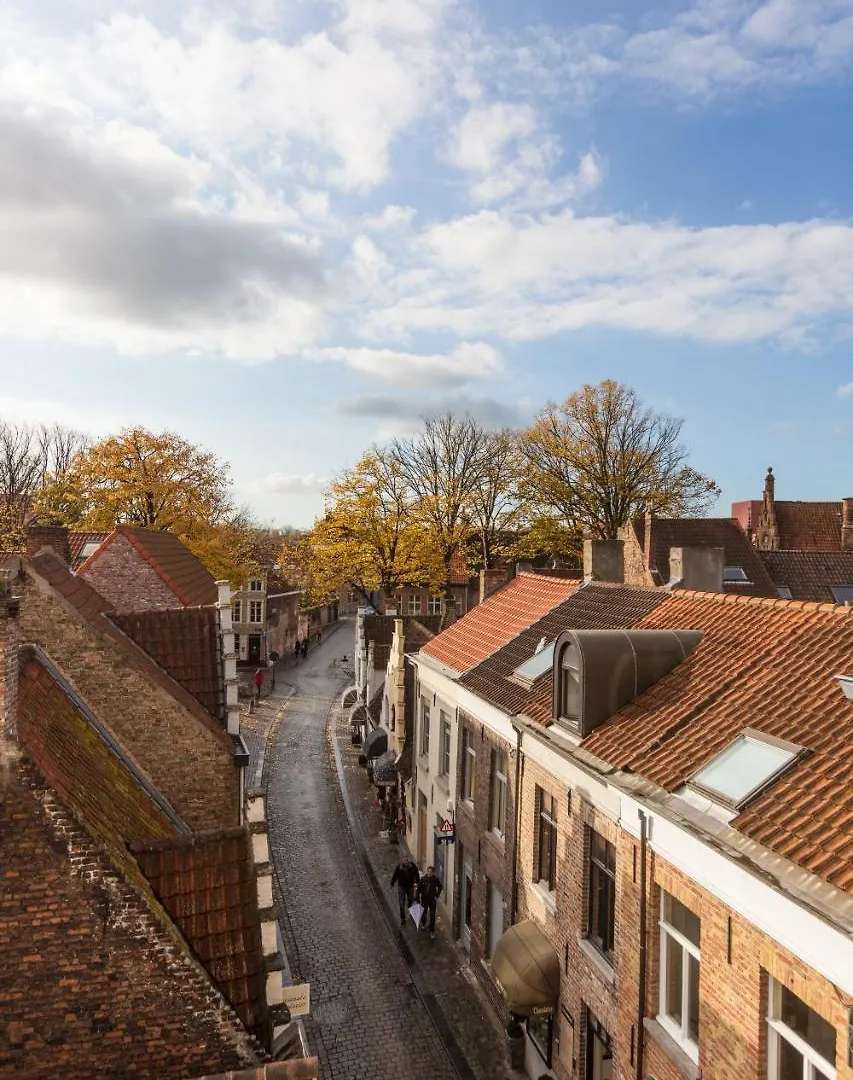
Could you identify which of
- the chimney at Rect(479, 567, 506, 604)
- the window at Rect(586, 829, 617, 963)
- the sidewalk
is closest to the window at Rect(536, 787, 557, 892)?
the window at Rect(586, 829, 617, 963)

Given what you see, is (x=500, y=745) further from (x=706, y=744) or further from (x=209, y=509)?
(x=209, y=509)

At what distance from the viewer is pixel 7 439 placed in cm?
4259

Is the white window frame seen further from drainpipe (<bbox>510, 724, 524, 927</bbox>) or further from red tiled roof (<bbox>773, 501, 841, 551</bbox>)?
red tiled roof (<bbox>773, 501, 841, 551</bbox>)

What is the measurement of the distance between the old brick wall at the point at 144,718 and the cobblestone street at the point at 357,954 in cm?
505

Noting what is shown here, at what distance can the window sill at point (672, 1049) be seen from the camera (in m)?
7.74

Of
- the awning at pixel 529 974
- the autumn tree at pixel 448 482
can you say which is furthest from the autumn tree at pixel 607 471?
the awning at pixel 529 974

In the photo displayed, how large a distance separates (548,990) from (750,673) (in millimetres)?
5817

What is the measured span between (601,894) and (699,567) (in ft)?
27.2

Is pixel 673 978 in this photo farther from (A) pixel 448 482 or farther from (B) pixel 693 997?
(A) pixel 448 482

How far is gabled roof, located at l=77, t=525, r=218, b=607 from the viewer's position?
778 inches

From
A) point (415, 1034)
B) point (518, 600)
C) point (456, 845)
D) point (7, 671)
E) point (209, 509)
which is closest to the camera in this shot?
point (7, 671)

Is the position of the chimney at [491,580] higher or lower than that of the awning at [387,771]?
higher

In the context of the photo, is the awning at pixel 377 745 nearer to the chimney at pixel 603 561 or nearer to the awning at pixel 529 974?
the chimney at pixel 603 561

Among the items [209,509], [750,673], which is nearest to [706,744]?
[750,673]
